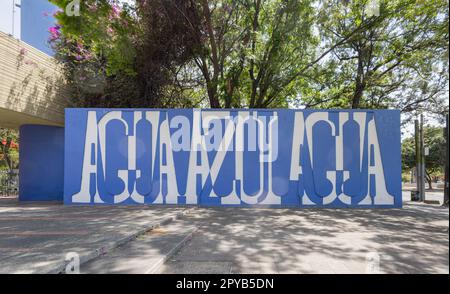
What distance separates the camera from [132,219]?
9.58 meters

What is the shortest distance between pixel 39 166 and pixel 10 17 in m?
6.40

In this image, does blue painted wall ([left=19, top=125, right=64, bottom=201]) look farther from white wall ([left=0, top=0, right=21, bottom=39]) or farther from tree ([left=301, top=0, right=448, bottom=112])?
tree ([left=301, top=0, right=448, bottom=112])

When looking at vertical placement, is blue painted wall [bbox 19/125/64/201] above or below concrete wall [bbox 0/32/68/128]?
below

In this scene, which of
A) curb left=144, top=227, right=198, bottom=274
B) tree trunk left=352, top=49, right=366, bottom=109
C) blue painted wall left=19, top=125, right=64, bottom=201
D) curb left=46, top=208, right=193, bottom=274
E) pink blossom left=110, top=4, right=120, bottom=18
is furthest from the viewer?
tree trunk left=352, top=49, right=366, bottom=109

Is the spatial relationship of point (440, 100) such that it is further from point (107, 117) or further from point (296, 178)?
point (107, 117)

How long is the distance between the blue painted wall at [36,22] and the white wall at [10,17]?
2.17m

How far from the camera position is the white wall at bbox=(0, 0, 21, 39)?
14.2 m

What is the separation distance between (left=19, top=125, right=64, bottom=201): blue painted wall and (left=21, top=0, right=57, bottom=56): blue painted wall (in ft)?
12.4

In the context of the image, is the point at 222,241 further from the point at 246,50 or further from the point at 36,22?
the point at 36,22

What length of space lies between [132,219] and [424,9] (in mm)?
13367

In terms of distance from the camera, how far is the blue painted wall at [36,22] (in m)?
17.6

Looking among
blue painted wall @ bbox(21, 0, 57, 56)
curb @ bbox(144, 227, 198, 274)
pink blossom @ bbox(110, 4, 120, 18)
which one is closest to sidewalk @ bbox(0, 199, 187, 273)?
curb @ bbox(144, 227, 198, 274)

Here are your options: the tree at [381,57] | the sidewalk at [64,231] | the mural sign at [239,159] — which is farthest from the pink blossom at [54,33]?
the tree at [381,57]
